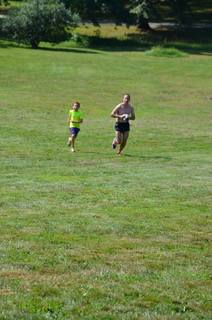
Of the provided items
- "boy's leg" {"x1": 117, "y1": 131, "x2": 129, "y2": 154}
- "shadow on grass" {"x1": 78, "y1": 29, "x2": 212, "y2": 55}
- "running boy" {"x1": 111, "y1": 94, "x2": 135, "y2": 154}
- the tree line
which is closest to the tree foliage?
the tree line

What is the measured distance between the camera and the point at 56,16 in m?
66.1

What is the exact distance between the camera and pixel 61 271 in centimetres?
1077

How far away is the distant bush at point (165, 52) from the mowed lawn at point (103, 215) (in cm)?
2256

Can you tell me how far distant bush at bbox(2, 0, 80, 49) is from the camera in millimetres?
64938

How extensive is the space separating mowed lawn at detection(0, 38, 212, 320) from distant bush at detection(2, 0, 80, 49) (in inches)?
892

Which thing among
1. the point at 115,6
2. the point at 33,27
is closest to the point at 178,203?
the point at 33,27

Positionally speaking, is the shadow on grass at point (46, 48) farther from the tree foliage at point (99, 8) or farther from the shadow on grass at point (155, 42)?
the tree foliage at point (99, 8)

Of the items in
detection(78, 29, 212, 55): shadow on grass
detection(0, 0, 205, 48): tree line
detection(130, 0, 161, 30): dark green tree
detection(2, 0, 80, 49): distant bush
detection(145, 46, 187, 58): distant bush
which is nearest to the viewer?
detection(2, 0, 80, 49): distant bush

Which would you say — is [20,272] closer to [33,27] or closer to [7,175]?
[7,175]

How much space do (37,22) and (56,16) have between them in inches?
77.1

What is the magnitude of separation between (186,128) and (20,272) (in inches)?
1029

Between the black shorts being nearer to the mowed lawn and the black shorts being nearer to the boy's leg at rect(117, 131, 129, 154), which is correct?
the boy's leg at rect(117, 131, 129, 154)

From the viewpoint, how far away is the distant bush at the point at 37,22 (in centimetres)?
6494

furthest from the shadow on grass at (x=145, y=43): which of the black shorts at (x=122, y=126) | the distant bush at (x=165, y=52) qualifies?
the black shorts at (x=122, y=126)
